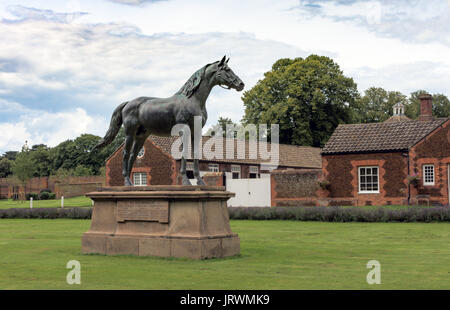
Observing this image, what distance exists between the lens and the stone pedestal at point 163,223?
441 inches

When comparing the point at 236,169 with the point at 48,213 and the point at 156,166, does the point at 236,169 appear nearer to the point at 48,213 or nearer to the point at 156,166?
the point at 156,166

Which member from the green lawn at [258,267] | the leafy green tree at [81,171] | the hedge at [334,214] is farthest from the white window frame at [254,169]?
the green lawn at [258,267]

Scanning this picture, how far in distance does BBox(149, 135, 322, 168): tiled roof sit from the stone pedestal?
98.2 ft

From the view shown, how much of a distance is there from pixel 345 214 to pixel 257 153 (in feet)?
79.9

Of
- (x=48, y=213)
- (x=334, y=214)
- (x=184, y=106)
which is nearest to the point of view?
(x=184, y=106)

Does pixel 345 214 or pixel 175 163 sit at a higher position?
pixel 175 163

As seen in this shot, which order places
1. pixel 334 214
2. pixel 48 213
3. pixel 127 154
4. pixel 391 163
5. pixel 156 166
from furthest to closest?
pixel 156 166, pixel 391 163, pixel 48 213, pixel 334 214, pixel 127 154

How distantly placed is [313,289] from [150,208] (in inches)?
193

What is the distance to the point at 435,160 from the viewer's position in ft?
105

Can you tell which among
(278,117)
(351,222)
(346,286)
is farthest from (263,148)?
(346,286)

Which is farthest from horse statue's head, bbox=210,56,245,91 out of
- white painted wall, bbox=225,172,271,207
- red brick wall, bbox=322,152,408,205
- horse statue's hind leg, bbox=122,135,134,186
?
white painted wall, bbox=225,172,271,207

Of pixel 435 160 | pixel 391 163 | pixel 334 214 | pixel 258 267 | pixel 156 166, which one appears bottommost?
pixel 258 267

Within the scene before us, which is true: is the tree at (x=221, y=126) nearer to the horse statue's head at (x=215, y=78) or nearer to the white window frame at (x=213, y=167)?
the white window frame at (x=213, y=167)

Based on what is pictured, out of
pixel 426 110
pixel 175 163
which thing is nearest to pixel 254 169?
pixel 175 163
